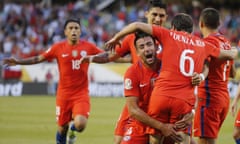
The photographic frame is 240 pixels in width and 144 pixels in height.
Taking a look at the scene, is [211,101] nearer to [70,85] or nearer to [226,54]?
[226,54]

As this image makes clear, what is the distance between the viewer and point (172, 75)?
25.0 feet

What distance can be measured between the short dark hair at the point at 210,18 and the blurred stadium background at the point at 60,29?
49.4 ft

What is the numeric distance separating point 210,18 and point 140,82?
213 centimetres

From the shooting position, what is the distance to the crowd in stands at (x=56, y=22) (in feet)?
102

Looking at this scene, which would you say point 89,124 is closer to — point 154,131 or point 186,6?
point 154,131

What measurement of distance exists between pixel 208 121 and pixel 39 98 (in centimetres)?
1615

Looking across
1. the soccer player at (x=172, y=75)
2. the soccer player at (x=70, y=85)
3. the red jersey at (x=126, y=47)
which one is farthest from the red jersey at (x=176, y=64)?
the soccer player at (x=70, y=85)

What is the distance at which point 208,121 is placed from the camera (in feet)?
31.5

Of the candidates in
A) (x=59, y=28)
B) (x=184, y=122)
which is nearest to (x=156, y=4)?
(x=184, y=122)

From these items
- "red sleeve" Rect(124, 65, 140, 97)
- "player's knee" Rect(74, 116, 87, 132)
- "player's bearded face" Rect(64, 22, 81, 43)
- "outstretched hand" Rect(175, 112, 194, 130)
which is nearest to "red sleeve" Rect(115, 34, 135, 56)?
"red sleeve" Rect(124, 65, 140, 97)

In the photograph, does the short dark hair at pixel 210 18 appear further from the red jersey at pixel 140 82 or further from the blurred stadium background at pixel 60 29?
the blurred stadium background at pixel 60 29

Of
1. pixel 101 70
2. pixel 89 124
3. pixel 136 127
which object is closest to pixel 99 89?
pixel 101 70

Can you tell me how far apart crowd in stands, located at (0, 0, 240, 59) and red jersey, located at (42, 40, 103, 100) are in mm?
16916

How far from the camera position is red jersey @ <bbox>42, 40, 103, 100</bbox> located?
40.1ft
